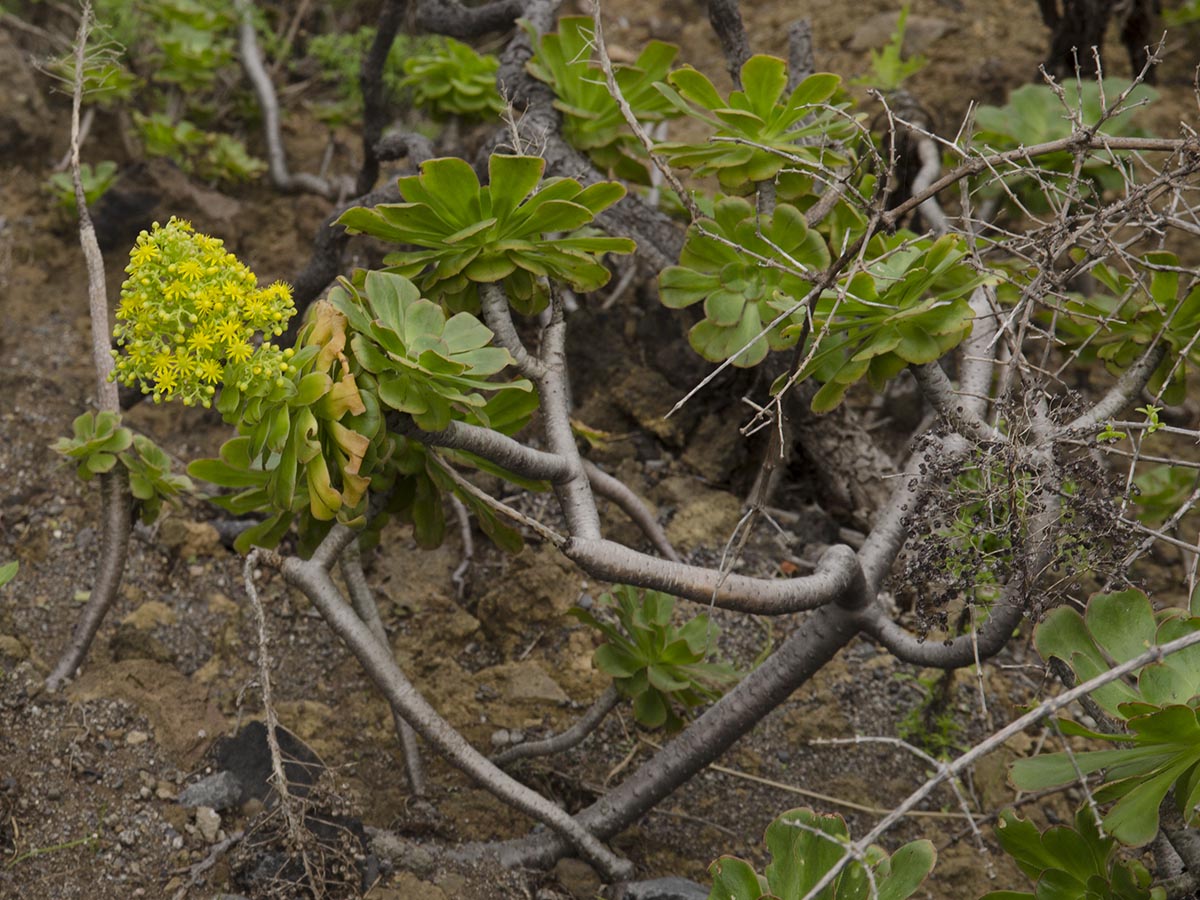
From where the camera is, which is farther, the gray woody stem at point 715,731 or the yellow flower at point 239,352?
the gray woody stem at point 715,731

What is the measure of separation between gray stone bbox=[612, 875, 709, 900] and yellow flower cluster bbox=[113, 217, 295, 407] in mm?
1210

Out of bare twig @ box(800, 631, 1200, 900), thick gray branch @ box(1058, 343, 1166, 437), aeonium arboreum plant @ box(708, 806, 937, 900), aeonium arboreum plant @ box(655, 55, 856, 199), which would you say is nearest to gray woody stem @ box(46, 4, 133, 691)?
aeonium arboreum plant @ box(655, 55, 856, 199)

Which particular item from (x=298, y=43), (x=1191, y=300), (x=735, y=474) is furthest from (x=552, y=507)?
(x=298, y=43)

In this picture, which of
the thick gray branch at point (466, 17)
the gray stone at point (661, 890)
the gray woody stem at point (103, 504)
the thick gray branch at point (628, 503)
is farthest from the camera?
the thick gray branch at point (466, 17)

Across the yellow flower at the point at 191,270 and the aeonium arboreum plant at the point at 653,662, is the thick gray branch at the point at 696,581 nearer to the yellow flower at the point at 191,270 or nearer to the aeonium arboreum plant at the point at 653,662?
the aeonium arboreum plant at the point at 653,662

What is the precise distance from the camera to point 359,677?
8.52 ft

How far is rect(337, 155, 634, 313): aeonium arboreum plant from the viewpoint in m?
1.94

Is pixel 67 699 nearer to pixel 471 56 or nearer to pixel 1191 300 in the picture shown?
pixel 471 56

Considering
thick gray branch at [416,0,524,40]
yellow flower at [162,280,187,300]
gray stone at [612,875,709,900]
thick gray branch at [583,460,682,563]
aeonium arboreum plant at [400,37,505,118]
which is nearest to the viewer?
yellow flower at [162,280,187,300]

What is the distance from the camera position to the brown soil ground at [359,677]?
2.14 m

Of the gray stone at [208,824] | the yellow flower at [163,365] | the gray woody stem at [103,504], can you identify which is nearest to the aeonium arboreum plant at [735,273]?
the yellow flower at [163,365]

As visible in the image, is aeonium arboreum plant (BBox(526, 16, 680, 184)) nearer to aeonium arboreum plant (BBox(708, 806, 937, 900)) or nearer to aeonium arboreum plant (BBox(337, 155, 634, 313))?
aeonium arboreum plant (BBox(337, 155, 634, 313))

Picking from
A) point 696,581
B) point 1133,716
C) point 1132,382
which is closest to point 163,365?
point 696,581

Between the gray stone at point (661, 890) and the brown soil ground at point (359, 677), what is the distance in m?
0.08
